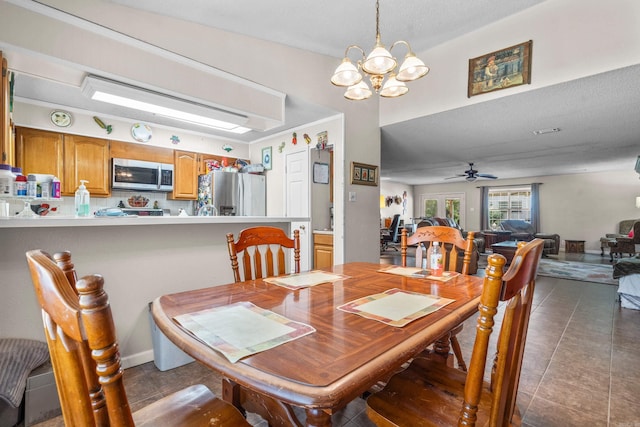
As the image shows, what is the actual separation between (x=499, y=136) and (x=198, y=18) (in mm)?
4222

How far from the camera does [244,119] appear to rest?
10.0 feet

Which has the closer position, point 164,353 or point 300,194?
point 164,353

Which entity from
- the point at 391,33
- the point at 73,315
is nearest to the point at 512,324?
the point at 73,315

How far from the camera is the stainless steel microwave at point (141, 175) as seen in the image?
3.92 meters

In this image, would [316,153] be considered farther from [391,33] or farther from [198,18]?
[198,18]

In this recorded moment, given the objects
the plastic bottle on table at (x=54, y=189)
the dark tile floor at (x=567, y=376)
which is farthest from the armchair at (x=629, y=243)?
the plastic bottle on table at (x=54, y=189)

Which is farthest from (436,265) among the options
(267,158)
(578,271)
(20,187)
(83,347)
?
(578,271)

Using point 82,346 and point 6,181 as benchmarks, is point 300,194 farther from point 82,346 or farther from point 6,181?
point 82,346

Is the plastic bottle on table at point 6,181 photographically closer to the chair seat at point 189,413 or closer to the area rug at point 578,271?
the chair seat at point 189,413

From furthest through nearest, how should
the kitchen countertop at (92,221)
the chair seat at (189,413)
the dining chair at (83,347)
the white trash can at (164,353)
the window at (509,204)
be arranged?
1. the window at (509,204)
2. the white trash can at (164,353)
3. the kitchen countertop at (92,221)
4. the chair seat at (189,413)
5. the dining chair at (83,347)

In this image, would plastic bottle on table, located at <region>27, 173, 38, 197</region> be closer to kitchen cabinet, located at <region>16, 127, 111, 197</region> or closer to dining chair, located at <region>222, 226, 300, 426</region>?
dining chair, located at <region>222, 226, 300, 426</region>

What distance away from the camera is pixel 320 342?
793 mm

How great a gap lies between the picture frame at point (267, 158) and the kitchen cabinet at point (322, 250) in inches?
56.2

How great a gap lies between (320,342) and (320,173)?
11.8 feet
